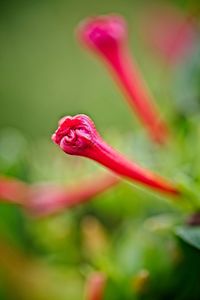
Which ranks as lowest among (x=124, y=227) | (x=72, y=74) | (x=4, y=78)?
(x=124, y=227)

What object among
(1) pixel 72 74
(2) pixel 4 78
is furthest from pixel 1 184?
(2) pixel 4 78

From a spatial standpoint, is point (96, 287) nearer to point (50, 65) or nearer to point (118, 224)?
point (118, 224)

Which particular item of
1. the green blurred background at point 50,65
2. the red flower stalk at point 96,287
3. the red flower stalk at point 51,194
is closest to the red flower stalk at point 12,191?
the red flower stalk at point 51,194

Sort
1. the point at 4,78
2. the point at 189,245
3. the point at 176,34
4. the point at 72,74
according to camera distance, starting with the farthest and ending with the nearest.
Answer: the point at 4,78 → the point at 72,74 → the point at 176,34 → the point at 189,245

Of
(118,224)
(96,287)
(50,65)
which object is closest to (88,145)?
(96,287)

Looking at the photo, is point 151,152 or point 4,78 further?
point 4,78

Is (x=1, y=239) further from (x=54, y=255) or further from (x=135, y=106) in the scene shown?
(x=135, y=106)
